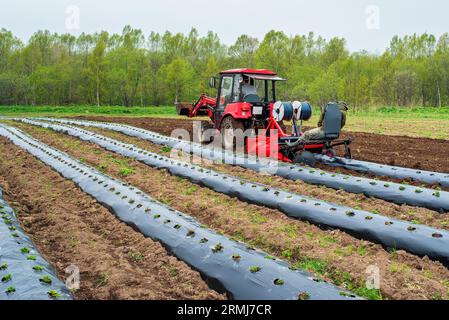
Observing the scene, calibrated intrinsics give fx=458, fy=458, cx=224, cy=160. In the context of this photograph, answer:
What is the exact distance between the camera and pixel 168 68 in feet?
165

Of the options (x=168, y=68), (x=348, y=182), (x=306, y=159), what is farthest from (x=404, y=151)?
(x=168, y=68)

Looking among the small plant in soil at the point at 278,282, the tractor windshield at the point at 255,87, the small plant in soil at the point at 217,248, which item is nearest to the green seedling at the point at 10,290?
the small plant in soil at the point at 217,248

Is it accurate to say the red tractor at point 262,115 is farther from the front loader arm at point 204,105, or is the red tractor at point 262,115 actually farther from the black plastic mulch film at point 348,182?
Answer: the black plastic mulch film at point 348,182

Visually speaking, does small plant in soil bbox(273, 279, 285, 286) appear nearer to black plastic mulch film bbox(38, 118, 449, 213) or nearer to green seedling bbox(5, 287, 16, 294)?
green seedling bbox(5, 287, 16, 294)

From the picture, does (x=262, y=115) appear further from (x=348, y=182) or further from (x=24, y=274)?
(x=24, y=274)

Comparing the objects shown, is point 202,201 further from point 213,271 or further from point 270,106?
point 270,106

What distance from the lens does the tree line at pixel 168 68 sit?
158 feet

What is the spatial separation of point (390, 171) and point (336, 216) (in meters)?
3.91

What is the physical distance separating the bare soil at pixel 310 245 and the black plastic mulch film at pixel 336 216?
0.13m

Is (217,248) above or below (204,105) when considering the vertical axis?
below

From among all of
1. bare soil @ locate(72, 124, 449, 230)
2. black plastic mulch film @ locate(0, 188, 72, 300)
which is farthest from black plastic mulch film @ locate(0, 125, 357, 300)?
bare soil @ locate(72, 124, 449, 230)

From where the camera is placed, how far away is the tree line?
4823cm
